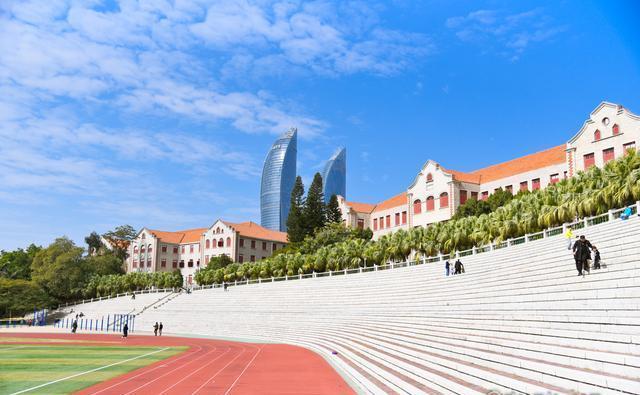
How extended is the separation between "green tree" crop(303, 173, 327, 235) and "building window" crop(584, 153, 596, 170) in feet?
147

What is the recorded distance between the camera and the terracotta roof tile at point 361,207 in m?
82.8

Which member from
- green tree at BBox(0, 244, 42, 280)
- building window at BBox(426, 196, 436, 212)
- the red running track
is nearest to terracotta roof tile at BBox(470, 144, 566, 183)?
building window at BBox(426, 196, 436, 212)

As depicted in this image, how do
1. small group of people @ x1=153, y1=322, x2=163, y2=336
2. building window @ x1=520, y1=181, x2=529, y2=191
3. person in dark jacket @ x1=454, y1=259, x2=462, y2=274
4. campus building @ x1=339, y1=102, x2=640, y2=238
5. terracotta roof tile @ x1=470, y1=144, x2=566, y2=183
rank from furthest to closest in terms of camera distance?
building window @ x1=520, y1=181, x2=529, y2=191 → terracotta roof tile @ x1=470, y1=144, x2=566, y2=183 → small group of people @ x1=153, y1=322, x2=163, y2=336 → campus building @ x1=339, y1=102, x2=640, y2=238 → person in dark jacket @ x1=454, y1=259, x2=462, y2=274

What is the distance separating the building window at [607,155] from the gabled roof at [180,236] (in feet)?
254

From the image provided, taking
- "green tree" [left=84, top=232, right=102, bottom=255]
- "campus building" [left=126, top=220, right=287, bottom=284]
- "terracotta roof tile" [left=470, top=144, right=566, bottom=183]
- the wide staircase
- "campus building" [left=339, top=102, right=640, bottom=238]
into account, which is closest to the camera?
the wide staircase

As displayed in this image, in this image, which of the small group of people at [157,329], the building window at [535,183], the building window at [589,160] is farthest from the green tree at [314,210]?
the building window at [589,160]

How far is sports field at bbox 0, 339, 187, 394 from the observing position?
17.3 metres

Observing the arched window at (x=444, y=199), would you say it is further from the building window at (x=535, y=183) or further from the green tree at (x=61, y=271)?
the green tree at (x=61, y=271)

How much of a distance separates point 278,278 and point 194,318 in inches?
410

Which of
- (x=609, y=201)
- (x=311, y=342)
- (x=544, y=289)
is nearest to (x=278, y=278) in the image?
(x=311, y=342)

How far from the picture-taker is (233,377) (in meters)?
18.3

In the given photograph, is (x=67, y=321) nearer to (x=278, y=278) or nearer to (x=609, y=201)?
(x=278, y=278)

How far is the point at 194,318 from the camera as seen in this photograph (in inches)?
2202

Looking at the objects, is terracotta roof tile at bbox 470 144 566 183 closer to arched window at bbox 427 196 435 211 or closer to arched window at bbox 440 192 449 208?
arched window at bbox 440 192 449 208
